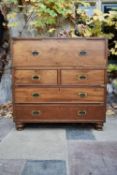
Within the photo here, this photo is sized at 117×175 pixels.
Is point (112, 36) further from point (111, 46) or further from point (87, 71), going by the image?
point (87, 71)

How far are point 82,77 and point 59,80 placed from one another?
26cm

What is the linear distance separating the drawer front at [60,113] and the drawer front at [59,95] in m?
0.07

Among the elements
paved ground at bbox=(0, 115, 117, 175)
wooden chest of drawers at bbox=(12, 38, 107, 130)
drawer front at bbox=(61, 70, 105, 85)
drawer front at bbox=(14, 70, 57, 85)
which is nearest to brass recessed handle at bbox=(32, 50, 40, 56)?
wooden chest of drawers at bbox=(12, 38, 107, 130)

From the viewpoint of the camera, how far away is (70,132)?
353cm

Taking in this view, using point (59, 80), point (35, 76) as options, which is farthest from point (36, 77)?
point (59, 80)

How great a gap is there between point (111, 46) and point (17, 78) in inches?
76.2

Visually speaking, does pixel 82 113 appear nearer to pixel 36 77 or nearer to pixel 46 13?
pixel 36 77

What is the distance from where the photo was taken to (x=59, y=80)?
11.4 ft

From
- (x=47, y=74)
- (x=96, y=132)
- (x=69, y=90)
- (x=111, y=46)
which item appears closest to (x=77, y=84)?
(x=69, y=90)

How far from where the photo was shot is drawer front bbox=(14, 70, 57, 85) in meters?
3.47

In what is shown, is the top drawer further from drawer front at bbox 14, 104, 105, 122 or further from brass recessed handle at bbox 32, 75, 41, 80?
drawer front at bbox 14, 104, 105, 122

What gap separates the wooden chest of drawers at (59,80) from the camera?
3432mm

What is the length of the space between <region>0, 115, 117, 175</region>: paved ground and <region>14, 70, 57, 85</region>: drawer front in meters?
0.58

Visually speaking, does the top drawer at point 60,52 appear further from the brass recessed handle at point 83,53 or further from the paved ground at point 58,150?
the paved ground at point 58,150
